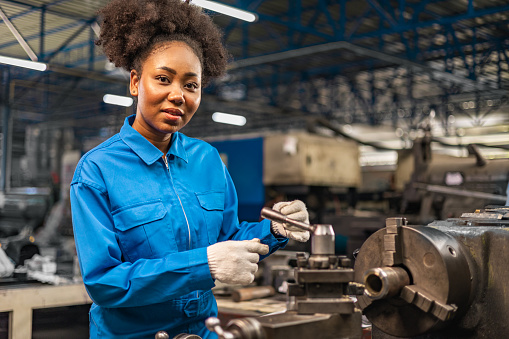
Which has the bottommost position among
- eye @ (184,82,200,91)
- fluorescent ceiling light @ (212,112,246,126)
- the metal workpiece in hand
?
the metal workpiece in hand

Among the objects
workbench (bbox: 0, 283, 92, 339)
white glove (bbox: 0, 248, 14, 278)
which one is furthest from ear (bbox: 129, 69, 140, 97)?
white glove (bbox: 0, 248, 14, 278)

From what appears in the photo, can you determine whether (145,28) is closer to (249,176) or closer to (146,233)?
(146,233)

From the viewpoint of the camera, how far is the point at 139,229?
3.53ft

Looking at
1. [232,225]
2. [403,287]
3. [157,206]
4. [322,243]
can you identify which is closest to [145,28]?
[157,206]

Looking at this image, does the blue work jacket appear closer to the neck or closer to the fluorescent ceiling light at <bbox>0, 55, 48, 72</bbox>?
the neck

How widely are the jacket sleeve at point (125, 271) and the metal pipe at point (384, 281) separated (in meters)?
0.27

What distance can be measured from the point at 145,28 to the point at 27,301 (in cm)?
141

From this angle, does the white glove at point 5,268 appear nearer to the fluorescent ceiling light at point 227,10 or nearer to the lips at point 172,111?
the lips at point 172,111

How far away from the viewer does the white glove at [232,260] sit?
91 centimetres

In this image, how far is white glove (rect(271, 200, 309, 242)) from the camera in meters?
1.08

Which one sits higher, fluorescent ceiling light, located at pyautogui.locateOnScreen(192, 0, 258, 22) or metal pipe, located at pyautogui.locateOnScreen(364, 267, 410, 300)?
fluorescent ceiling light, located at pyautogui.locateOnScreen(192, 0, 258, 22)

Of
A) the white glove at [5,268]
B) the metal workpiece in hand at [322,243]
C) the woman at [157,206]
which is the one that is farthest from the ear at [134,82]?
the white glove at [5,268]

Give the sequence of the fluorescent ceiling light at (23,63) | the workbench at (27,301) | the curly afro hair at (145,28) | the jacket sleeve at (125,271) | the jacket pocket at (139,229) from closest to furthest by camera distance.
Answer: the jacket sleeve at (125,271), the jacket pocket at (139,229), the curly afro hair at (145,28), the workbench at (27,301), the fluorescent ceiling light at (23,63)

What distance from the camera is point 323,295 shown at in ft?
2.72
